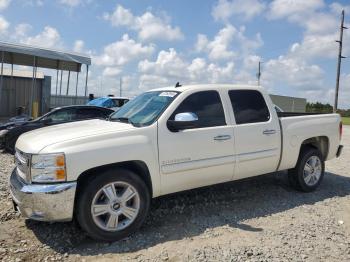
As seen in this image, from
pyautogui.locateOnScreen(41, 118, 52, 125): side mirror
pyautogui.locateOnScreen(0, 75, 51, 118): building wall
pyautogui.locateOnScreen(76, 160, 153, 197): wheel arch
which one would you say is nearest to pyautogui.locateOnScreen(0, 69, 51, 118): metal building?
pyautogui.locateOnScreen(0, 75, 51, 118): building wall

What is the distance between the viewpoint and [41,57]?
2036cm

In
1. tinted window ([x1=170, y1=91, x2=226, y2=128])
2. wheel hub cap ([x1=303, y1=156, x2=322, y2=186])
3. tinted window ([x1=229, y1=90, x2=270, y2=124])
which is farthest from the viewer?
wheel hub cap ([x1=303, y1=156, x2=322, y2=186])

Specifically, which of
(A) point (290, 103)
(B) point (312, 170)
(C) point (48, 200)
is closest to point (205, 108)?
(C) point (48, 200)

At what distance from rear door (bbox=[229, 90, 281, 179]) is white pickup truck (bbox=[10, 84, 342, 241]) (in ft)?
0.05

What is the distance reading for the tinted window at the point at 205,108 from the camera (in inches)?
211

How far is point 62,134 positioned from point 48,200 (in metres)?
0.85

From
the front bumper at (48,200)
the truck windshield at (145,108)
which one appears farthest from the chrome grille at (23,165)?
the truck windshield at (145,108)

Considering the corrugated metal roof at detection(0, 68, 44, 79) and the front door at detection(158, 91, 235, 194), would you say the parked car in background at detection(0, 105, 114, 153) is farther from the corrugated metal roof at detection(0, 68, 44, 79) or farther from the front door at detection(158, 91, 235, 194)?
the corrugated metal roof at detection(0, 68, 44, 79)

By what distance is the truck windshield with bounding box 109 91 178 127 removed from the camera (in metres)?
5.14

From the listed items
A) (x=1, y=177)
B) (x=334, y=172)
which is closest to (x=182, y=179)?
(x=1, y=177)

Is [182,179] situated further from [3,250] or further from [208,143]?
[3,250]

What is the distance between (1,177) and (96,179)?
3.79 m

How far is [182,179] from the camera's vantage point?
512 cm

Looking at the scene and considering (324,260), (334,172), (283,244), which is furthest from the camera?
(334,172)
